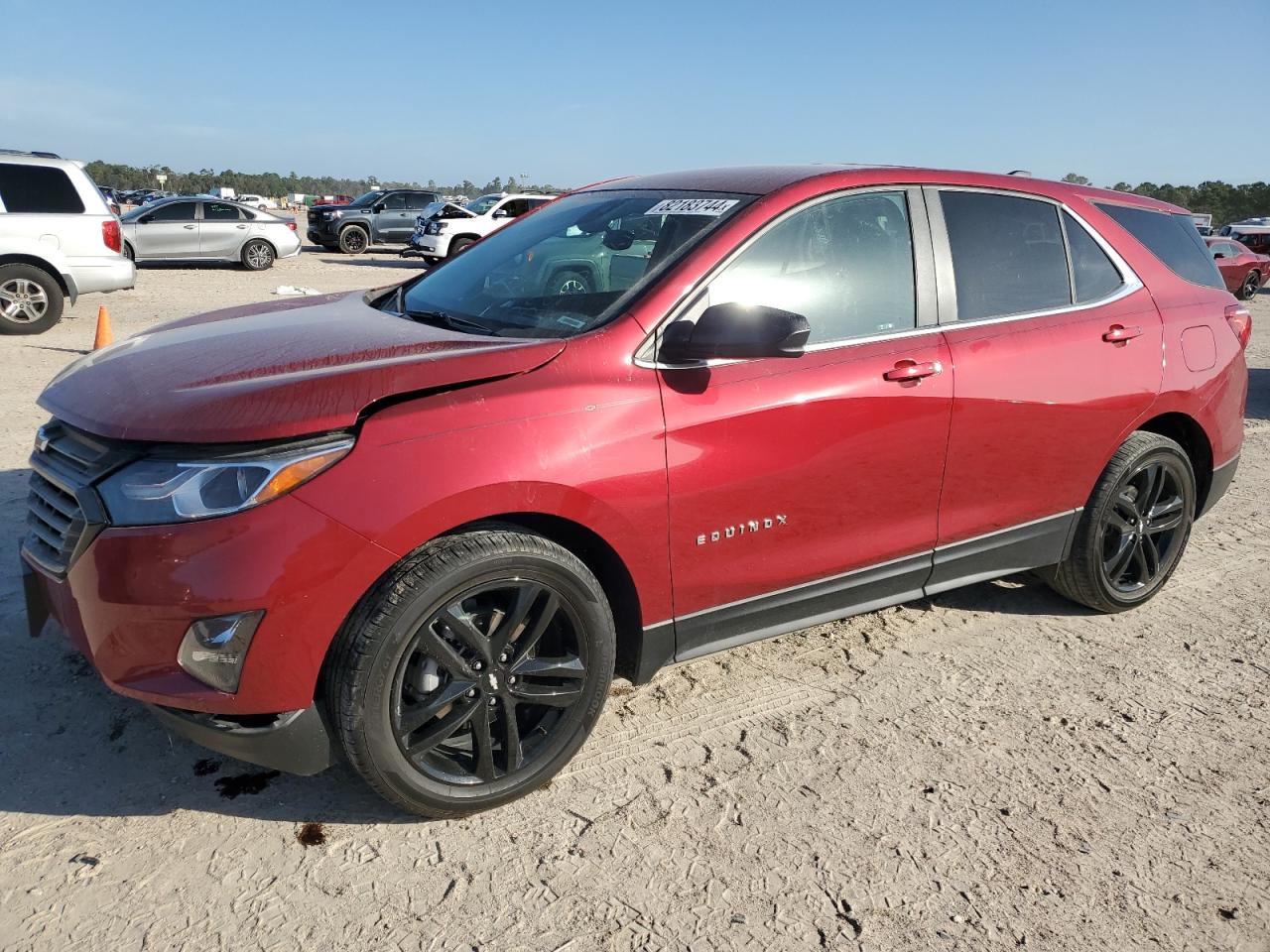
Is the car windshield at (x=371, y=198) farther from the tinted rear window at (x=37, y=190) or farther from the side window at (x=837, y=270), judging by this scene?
the side window at (x=837, y=270)

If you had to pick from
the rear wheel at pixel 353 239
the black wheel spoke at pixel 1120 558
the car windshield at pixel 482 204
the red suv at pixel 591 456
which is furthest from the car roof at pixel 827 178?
the rear wheel at pixel 353 239

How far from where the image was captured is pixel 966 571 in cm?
378

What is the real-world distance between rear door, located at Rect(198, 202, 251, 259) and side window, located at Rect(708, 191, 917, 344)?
62.5ft

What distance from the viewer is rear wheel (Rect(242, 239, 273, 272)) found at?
790 inches

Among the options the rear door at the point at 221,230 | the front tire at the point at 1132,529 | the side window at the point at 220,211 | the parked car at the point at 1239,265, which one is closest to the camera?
the front tire at the point at 1132,529

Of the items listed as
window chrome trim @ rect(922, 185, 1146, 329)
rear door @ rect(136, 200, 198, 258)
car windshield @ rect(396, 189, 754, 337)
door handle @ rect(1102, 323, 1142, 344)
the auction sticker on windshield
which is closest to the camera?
car windshield @ rect(396, 189, 754, 337)

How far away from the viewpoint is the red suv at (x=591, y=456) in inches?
96.3

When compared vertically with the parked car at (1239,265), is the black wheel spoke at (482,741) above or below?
above

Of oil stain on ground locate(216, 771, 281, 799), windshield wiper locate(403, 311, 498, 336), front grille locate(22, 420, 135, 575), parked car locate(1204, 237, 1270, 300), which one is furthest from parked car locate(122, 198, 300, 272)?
parked car locate(1204, 237, 1270, 300)

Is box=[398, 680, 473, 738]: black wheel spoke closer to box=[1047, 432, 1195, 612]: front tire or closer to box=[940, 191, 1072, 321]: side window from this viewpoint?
box=[940, 191, 1072, 321]: side window

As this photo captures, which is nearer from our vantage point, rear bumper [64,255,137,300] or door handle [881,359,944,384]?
door handle [881,359,944,384]

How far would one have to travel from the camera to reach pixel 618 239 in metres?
3.45

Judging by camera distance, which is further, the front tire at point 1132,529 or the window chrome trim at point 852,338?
the front tire at point 1132,529

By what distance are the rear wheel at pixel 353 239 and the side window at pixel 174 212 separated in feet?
19.6
